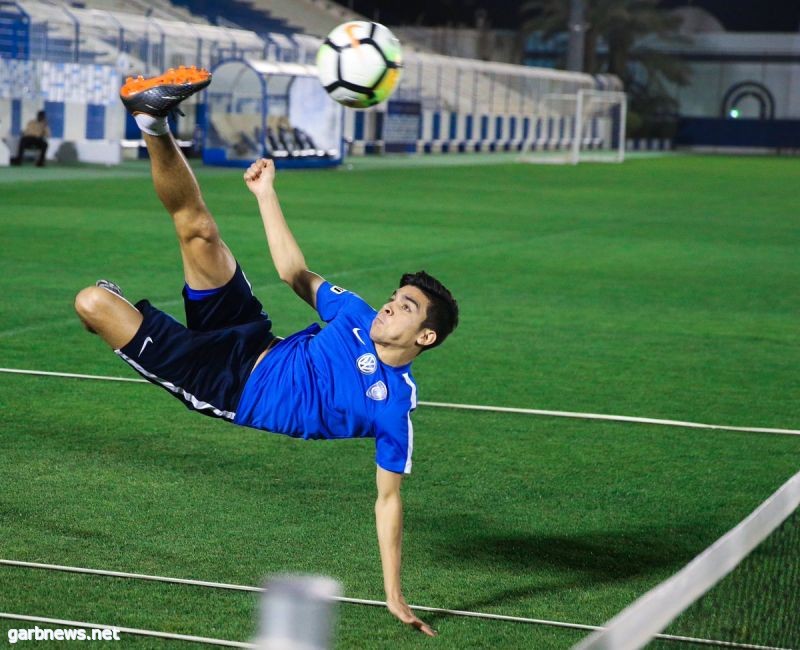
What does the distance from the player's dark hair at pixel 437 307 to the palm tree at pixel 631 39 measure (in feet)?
223

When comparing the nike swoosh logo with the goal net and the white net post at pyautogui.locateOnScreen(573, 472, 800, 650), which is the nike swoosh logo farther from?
the goal net

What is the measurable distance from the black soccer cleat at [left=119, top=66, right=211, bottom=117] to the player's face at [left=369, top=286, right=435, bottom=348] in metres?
1.45

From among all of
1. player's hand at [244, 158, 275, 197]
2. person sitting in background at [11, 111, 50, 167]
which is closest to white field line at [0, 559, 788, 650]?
player's hand at [244, 158, 275, 197]

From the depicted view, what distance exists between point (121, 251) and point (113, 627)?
12.9 metres

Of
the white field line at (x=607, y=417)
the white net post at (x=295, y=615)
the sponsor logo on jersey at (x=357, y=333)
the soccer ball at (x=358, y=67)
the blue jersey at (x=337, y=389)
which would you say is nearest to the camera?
the white net post at (x=295, y=615)

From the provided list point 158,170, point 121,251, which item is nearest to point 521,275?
point 121,251

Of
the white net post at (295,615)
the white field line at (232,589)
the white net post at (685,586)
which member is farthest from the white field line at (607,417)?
the white net post at (295,615)

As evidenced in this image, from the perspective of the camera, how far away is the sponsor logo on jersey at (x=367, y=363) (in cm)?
552

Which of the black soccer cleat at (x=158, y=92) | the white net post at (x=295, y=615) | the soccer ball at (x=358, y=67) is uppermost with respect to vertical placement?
the soccer ball at (x=358, y=67)

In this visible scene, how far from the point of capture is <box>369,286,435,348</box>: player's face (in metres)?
5.41

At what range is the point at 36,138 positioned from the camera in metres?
34.2

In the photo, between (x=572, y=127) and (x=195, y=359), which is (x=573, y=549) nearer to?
(x=195, y=359)

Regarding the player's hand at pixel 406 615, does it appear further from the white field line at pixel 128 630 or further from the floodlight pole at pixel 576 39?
the floodlight pole at pixel 576 39

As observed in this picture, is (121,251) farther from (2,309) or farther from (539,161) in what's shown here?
(539,161)
